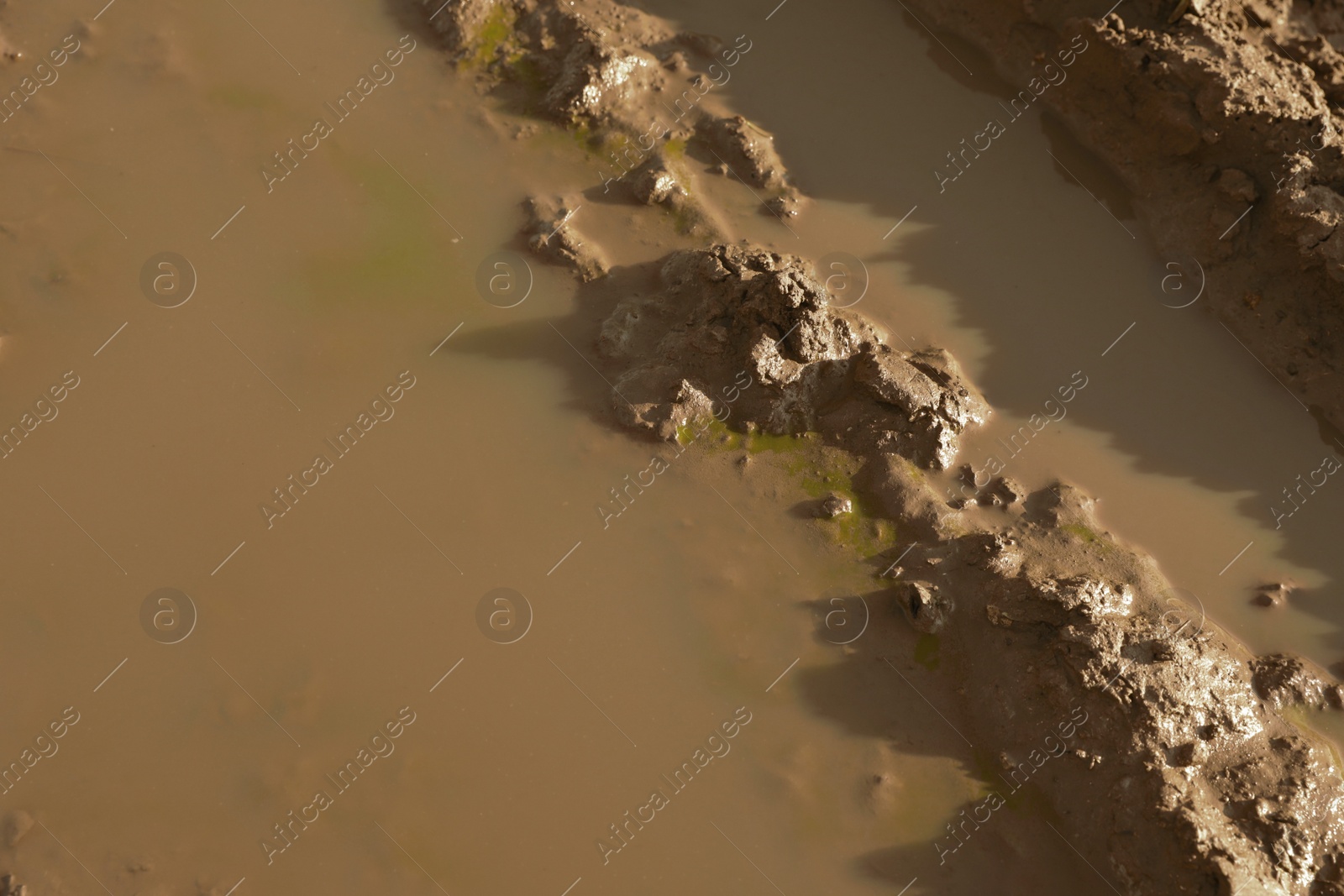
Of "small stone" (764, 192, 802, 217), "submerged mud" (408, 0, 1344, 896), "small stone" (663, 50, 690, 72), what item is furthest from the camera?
"small stone" (663, 50, 690, 72)

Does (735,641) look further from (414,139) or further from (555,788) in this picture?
(414,139)

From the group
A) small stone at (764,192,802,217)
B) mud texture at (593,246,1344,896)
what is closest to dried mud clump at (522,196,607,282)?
mud texture at (593,246,1344,896)

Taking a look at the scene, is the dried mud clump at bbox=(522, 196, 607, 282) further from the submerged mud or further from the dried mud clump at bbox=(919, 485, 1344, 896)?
the dried mud clump at bbox=(919, 485, 1344, 896)

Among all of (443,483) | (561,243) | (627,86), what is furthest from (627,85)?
(443,483)

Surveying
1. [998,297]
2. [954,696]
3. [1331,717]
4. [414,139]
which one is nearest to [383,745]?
[954,696]

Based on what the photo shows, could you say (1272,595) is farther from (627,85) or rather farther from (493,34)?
(493,34)

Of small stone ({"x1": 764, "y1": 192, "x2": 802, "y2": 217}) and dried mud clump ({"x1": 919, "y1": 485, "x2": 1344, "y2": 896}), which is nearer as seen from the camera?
dried mud clump ({"x1": 919, "y1": 485, "x2": 1344, "y2": 896})

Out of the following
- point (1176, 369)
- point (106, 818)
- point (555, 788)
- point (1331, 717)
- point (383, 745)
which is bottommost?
point (106, 818)
